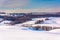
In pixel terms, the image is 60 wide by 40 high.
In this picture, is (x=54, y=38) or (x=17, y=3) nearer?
(x=54, y=38)

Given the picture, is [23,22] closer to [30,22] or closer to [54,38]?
[30,22]

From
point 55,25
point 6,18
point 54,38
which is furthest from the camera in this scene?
point 6,18

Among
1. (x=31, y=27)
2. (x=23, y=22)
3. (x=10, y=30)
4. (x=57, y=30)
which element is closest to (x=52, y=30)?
(x=57, y=30)

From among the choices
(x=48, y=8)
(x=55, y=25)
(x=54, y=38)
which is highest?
(x=48, y=8)

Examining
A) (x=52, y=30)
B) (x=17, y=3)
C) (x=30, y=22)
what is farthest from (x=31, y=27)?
(x=17, y=3)

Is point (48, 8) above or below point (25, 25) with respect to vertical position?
above

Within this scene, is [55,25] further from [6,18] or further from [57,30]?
[6,18]

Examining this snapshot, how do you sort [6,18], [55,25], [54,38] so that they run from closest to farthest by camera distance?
[54,38]
[55,25]
[6,18]
